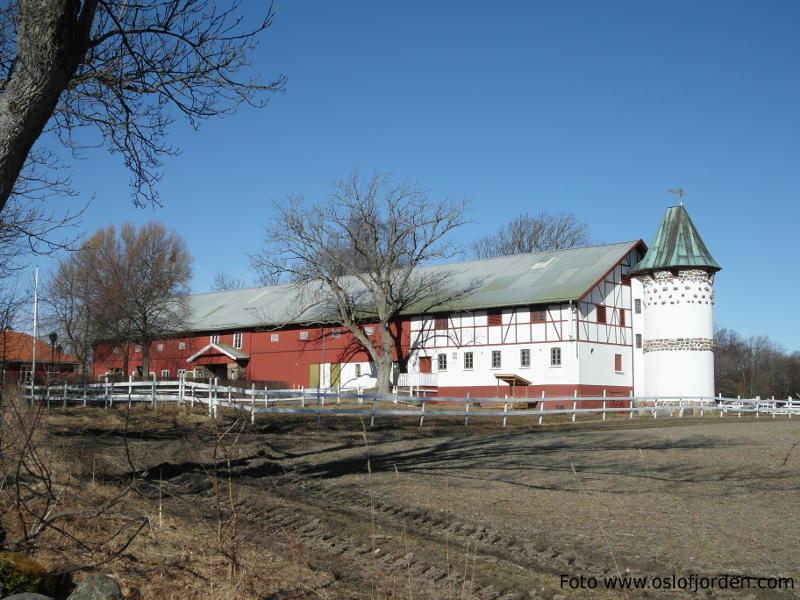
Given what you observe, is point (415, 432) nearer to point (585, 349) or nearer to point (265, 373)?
point (585, 349)

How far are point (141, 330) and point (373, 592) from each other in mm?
47973

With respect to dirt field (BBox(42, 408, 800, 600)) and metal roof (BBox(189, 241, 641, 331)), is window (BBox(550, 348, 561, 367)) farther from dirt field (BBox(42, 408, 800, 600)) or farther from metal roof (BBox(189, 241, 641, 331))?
dirt field (BBox(42, 408, 800, 600))

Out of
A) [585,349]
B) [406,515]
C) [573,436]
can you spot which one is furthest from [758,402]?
[406,515]

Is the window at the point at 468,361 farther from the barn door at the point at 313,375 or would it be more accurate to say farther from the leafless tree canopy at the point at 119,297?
the leafless tree canopy at the point at 119,297

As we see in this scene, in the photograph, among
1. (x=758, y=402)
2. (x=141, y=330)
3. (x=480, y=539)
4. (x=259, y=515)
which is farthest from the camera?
(x=141, y=330)

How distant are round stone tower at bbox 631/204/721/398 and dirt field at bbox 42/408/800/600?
22.9m

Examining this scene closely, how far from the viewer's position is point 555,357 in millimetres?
42000

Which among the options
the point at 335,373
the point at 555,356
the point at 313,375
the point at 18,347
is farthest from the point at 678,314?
the point at 18,347

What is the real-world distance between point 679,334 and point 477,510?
35.0 m

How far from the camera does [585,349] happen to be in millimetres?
41750

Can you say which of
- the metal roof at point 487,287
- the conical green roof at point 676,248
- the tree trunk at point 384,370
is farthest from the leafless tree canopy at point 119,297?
the conical green roof at point 676,248

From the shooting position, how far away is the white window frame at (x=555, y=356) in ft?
137

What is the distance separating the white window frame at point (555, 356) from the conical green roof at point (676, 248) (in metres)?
7.35

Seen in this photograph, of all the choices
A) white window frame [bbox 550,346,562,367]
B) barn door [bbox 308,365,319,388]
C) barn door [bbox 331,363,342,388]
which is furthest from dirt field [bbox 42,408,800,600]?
barn door [bbox 308,365,319,388]
